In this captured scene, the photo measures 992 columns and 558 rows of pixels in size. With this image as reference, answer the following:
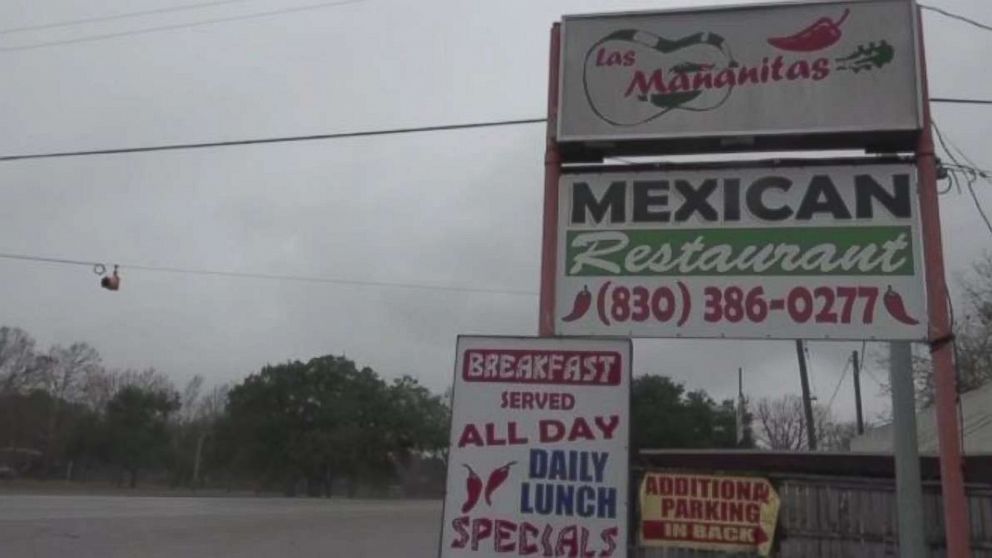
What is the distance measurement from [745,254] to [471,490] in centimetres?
207

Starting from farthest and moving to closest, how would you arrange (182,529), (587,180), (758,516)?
(182,529) < (758,516) < (587,180)

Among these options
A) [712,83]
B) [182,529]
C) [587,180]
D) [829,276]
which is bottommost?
[182,529]

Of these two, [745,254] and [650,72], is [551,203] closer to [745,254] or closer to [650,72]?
[650,72]

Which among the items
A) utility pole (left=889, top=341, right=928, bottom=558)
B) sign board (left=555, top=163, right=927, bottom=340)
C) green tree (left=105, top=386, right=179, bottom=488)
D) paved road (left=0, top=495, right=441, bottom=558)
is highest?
green tree (left=105, top=386, right=179, bottom=488)

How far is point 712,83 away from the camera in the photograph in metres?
6.40

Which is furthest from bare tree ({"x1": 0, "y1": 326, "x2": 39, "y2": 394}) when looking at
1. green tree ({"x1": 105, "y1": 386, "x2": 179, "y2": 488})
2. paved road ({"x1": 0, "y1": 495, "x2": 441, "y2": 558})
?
paved road ({"x1": 0, "y1": 495, "x2": 441, "y2": 558})

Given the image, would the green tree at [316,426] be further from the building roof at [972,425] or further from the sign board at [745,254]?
the sign board at [745,254]

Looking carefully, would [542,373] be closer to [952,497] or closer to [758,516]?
[952,497]

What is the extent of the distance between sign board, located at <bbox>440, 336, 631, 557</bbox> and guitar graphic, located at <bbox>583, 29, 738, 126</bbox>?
162 cm

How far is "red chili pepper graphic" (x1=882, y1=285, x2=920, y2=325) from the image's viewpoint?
5.82 meters

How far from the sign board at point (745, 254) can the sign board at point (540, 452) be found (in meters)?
0.49

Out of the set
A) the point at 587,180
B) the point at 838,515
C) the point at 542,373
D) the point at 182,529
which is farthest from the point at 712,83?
the point at 182,529

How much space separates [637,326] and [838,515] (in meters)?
3.44

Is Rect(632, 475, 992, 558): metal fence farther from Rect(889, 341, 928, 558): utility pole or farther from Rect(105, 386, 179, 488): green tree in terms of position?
Rect(105, 386, 179, 488): green tree
